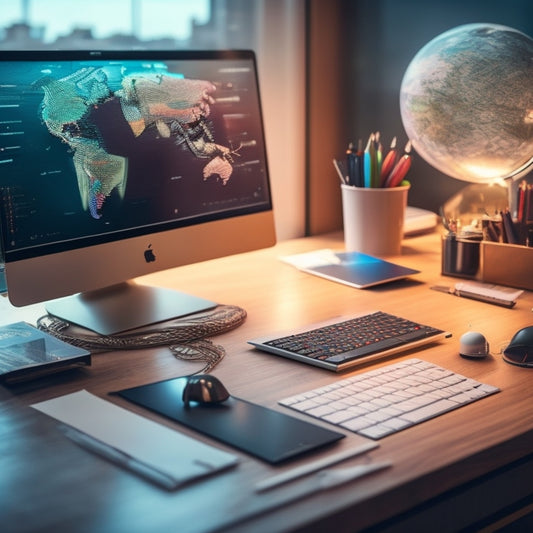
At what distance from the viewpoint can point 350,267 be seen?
5.81ft

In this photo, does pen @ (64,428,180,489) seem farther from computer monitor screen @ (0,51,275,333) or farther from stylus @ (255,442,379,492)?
computer monitor screen @ (0,51,275,333)

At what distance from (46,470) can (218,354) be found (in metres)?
0.42

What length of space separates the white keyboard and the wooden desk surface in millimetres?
19

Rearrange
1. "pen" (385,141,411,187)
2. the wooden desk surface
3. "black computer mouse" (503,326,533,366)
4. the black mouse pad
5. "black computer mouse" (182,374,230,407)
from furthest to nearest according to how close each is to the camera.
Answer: "pen" (385,141,411,187)
"black computer mouse" (503,326,533,366)
"black computer mouse" (182,374,230,407)
the black mouse pad
the wooden desk surface

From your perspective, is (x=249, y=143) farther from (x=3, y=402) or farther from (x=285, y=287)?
(x=3, y=402)

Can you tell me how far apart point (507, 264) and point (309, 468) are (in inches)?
35.1

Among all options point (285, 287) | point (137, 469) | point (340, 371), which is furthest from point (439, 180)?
point (137, 469)

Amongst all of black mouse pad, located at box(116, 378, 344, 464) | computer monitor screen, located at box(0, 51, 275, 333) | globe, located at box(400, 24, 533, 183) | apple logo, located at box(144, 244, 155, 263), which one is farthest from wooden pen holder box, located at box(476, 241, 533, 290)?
black mouse pad, located at box(116, 378, 344, 464)

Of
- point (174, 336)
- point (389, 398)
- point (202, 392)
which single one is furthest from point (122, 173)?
point (389, 398)

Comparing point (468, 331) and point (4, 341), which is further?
point (468, 331)

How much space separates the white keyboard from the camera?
1035 mm

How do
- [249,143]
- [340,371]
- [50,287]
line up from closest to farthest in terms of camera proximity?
[340,371], [50,287], [249,143]

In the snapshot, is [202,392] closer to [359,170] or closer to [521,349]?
[521,349]

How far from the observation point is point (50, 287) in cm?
133
